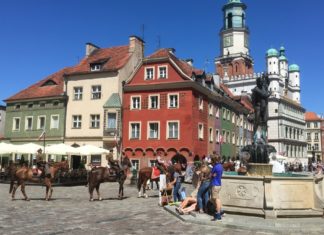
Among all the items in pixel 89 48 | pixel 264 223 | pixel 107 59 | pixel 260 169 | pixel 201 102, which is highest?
pixel 89 48

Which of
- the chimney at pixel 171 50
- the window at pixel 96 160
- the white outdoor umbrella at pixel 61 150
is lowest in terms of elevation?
the window at pixel 96 160

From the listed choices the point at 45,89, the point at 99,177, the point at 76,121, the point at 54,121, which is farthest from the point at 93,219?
the point at 45,89

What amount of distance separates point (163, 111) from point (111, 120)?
517 cm

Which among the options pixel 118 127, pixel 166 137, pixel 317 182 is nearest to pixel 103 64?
pixel 118 127

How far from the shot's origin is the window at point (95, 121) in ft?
127

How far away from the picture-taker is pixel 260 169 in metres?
13.7

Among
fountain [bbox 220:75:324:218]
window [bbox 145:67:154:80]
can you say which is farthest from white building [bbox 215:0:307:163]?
fountain [bbox 220:75:324:218]

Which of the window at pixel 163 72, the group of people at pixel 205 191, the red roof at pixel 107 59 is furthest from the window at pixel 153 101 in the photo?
the group of people at pixel 205 191

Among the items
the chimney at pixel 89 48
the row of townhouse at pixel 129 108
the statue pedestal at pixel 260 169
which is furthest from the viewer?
the chimney at pixel 89 48

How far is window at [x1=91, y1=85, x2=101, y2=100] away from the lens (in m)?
38.8

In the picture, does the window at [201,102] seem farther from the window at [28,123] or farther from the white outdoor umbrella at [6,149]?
the window at [28,123]

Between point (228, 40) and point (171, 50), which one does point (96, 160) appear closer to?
point (171, 50)

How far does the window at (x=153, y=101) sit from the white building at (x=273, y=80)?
51.5 meters

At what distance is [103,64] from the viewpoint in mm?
40281
